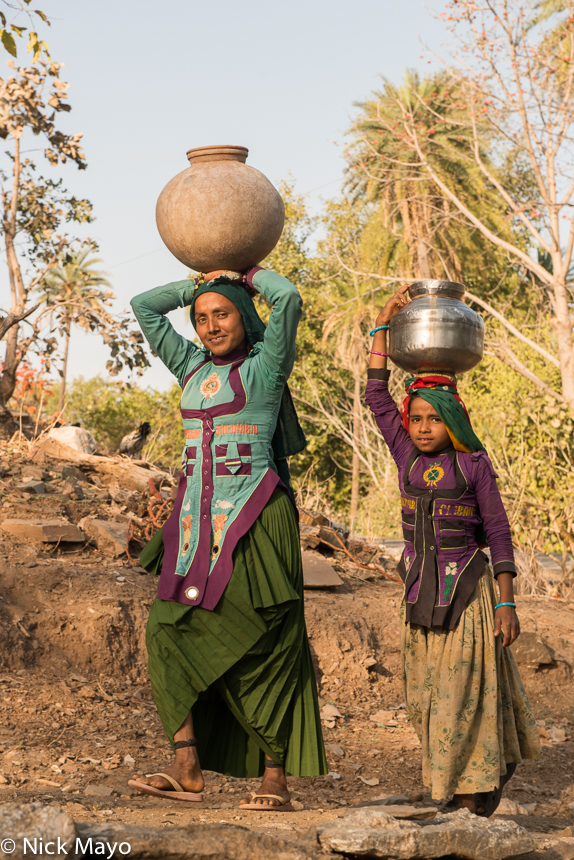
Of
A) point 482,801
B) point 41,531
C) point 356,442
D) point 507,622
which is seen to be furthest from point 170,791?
point 356,442

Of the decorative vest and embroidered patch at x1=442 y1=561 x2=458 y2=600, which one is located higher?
the decorative vest

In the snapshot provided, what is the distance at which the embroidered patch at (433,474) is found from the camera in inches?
144

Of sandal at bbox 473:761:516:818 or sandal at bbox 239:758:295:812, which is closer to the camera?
sandal at bbox 239:758:295:812

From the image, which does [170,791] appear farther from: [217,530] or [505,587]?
[505,587]

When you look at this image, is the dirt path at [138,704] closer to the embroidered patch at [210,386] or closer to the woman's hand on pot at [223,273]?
the embroidered patch at [210,386]

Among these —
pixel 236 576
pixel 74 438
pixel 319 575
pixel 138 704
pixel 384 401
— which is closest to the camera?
pixel 236 576

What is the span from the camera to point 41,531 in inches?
247

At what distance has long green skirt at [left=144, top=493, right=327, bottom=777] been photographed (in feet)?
11.0

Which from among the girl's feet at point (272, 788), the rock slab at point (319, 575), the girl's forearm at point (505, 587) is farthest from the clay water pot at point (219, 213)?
the rock slab at point (319, 575)

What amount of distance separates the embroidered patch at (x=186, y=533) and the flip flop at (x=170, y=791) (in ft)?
2.73

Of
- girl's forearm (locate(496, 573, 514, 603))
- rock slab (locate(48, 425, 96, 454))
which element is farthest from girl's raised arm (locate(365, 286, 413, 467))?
rock slab (locate(48, 425, 96, 454))

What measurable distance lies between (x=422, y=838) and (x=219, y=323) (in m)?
2.02

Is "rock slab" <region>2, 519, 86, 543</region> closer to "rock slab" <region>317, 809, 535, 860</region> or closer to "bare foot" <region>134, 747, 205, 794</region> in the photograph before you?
"bare foot" <region>134, 747, 205, 794</region>

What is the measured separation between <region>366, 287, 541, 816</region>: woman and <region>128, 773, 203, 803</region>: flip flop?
3.10ft
